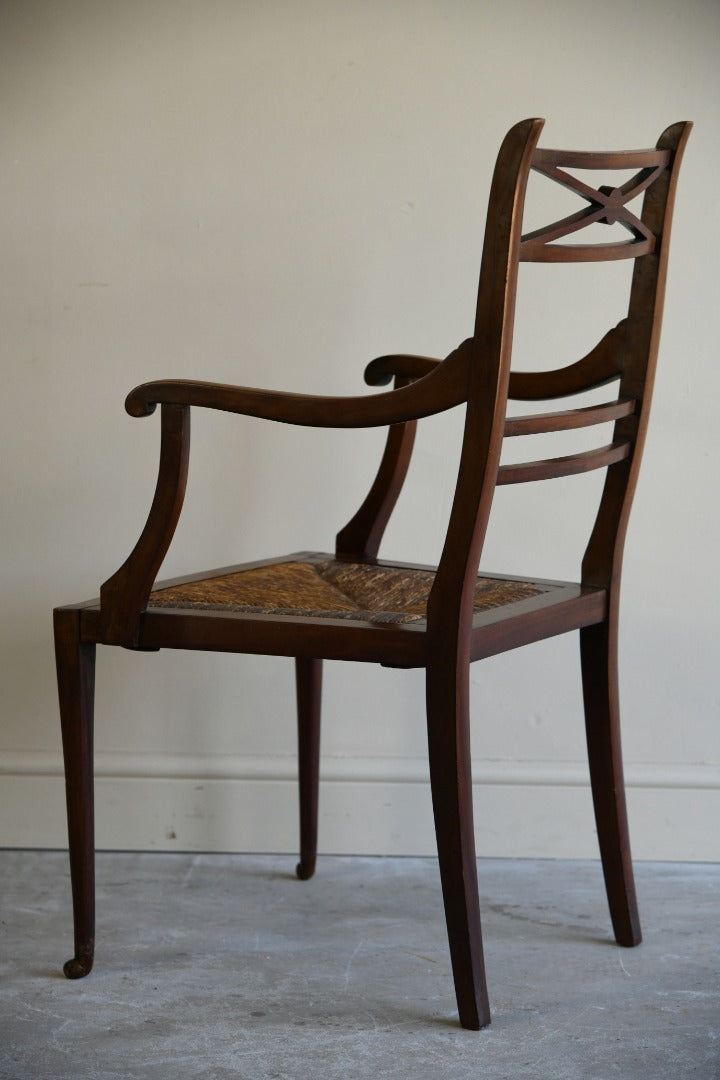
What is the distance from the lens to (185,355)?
2082 millimetres

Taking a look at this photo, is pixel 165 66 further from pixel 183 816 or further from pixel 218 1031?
pixel 218 1031

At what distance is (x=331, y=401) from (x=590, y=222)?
1.15 ft

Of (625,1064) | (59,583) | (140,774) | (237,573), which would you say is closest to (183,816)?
(140,774)

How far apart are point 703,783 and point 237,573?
91 cm

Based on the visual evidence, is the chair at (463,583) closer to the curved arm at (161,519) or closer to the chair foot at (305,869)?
the curved arm at (161,519)

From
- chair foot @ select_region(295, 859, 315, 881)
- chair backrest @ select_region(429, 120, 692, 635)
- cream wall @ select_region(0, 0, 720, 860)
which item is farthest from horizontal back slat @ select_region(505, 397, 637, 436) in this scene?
chair foot @ select_region(295, 859, 315, 881)

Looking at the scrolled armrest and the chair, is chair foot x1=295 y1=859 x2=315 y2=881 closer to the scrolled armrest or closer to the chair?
the chair

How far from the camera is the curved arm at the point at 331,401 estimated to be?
4.44ft

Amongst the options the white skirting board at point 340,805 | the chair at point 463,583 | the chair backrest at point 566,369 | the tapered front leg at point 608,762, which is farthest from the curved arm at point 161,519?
the white skirting board at point 340,805

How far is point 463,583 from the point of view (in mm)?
1360

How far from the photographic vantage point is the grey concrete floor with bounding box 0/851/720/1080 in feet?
4.53

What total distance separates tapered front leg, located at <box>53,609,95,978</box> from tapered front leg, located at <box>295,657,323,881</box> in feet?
1.47

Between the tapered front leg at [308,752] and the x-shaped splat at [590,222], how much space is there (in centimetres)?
79

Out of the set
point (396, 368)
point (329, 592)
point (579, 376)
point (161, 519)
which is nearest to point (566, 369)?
point (579, 376)
